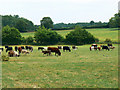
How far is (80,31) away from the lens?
370 feet

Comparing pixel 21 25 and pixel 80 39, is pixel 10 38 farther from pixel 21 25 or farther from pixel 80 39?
pixel 21 25

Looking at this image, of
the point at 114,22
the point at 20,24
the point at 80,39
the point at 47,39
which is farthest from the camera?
the point at 114,22

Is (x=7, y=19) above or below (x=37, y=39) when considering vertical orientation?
above

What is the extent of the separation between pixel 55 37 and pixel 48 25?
243 ft

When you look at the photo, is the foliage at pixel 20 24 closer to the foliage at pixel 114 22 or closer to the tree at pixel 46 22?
the tree at pixel 46 22

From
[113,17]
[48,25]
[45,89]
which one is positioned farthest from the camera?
[48,25]

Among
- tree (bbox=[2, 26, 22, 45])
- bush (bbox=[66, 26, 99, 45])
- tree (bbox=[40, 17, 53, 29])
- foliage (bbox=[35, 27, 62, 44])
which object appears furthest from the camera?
tree (bbox=[40, 17, 53, 29])

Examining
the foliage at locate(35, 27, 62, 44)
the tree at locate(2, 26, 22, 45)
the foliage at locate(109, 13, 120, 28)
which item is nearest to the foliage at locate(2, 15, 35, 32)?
the tree at locate(2, 26, 22, 45)

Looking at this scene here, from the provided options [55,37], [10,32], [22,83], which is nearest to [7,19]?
[10,32]

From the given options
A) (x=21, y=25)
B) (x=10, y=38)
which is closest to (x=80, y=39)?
(x=10, y=38)

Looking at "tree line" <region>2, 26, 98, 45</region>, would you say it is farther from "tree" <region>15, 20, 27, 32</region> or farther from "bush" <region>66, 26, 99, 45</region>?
"tree" <region>15, 20, 27, 32</region>

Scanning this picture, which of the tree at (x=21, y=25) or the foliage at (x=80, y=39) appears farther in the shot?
the tree at (x=21, y=25)

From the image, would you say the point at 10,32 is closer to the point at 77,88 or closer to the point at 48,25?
the point at 48,25

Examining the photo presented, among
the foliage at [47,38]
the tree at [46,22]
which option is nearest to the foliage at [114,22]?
the tree at [46,22]
